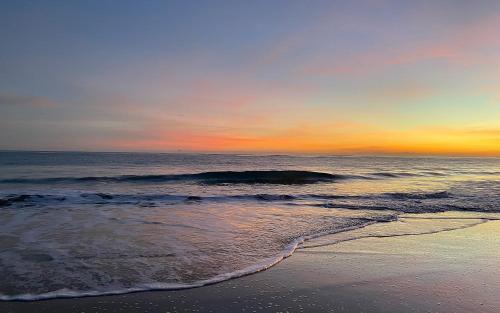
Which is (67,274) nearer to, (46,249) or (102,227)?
(46,249)

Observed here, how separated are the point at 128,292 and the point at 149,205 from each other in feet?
30.0

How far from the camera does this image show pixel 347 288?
192 inches

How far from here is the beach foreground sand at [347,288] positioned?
420cm

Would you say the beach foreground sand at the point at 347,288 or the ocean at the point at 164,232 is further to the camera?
the ocean at the point at 164,232

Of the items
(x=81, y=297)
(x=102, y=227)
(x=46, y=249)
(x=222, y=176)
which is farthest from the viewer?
(x=222, y=176)

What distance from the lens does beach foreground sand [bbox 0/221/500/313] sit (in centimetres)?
420

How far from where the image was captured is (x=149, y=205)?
44.2 ft

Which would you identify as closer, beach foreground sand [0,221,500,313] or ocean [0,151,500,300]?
beach foreground sand [0,221,500,313]

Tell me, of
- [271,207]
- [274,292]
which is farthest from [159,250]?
[271,207]

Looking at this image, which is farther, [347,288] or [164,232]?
[164,232]

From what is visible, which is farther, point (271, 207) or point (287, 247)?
point (271, 207)

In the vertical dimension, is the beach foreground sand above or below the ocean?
above

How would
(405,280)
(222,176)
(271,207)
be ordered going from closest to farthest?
1. (405,280)
2. (271,207)
3. (222,176)

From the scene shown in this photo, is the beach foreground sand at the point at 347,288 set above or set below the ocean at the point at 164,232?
above
